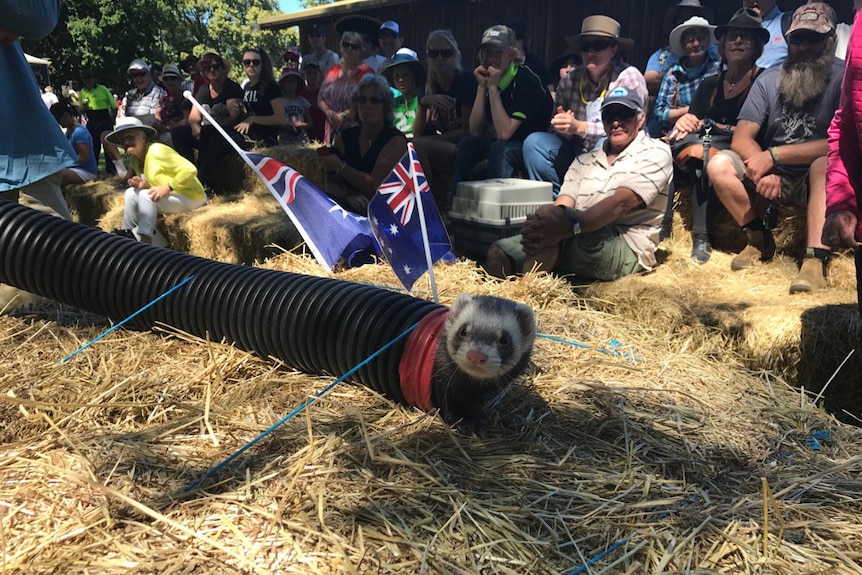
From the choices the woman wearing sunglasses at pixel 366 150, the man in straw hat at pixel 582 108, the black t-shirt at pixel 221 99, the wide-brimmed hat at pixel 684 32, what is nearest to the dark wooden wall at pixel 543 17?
the wide-brimmed hat at pixel 684 32

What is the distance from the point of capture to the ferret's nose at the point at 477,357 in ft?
6.68

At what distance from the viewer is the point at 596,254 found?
4441 mm

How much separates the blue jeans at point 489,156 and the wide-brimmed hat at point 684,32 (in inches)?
71.8

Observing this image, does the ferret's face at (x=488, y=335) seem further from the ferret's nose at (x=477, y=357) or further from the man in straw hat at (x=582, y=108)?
the man in straw hat at (x=582, y=108)

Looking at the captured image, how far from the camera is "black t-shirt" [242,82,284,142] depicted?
7.80m

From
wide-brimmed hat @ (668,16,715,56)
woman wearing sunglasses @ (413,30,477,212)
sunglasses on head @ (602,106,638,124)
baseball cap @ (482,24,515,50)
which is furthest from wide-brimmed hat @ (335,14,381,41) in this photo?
sunglasses on head @ (602,106,638,124)

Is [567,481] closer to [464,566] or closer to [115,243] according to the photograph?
[464,566]

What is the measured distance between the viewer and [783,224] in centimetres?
464

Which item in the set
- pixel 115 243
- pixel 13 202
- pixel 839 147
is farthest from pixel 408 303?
pixel 13 202

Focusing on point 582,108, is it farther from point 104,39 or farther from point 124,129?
point 104,39

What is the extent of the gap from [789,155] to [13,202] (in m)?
4.97

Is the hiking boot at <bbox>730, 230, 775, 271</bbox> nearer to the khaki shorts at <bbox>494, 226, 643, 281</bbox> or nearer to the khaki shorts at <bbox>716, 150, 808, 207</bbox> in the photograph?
the khaki shorts at <bbox>716, 150, 808, 207</bbox>

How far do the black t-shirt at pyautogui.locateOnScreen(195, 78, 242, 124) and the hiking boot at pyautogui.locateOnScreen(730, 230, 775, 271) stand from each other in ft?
20.8

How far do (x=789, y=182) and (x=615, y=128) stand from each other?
136cm
